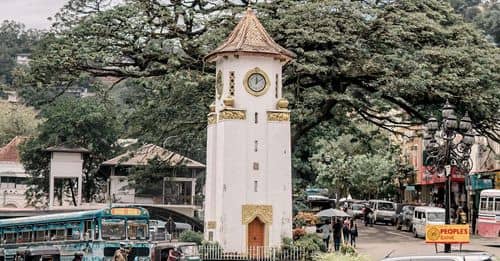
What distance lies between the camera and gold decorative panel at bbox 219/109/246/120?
37750 millimetres

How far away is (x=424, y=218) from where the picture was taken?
46875mm

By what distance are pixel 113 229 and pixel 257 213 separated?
8745 mm

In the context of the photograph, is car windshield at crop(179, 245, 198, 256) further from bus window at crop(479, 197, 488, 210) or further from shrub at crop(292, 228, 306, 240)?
bus window at crop(479, 197, 488, 210)

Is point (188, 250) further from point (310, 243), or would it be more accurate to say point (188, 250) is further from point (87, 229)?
point (310, 243)

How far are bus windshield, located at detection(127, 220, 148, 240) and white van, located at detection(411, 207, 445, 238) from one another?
18.8 meters

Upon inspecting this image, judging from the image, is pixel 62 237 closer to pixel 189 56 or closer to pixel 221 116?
pixel 221 116

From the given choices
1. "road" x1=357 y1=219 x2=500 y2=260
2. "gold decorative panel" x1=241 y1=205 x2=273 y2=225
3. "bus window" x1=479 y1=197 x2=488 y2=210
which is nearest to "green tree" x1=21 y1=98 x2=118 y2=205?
"road" x1=357 y1=219 x2=500 y2=260

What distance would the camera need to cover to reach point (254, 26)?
39344 millimetres

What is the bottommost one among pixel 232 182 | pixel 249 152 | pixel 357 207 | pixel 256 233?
pixel 256 233

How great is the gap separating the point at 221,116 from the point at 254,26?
433 centimetres

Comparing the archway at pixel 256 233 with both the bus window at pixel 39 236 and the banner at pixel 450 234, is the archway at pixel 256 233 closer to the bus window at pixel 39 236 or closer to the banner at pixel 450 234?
the bus window at pixel 39 236

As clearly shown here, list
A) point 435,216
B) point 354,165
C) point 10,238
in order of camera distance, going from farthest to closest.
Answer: point 354,165 → point 435,216 → point 10,238

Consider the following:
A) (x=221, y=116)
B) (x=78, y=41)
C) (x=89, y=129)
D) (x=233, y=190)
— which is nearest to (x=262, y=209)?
(x=233, y=190)

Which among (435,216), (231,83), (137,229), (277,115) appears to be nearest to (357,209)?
(435,216)
